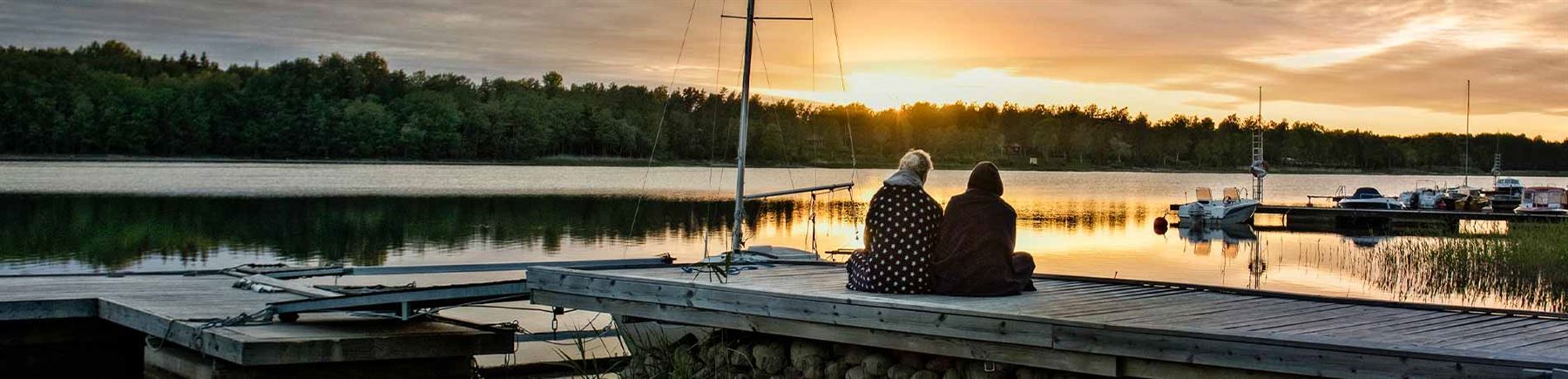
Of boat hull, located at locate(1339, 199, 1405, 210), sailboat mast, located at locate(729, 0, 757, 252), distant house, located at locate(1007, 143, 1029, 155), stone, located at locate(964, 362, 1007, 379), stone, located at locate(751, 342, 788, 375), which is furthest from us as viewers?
distant house, located at locate(1007, 143, 1029, 155)

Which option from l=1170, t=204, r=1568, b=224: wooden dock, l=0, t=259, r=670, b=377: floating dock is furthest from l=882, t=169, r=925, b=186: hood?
l=1170, t=204, r=1568, b=224: wooden dock

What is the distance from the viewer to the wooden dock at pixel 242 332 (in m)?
10.6

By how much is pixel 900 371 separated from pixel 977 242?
107cm

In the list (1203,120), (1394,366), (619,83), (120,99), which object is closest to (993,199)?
(1394,366)

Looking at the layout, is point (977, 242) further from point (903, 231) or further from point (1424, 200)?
point (1424, 200)

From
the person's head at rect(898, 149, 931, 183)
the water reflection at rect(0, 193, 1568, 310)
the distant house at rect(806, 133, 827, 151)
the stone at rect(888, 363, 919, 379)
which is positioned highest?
the distant house at rect(806, 133, 827, 151)

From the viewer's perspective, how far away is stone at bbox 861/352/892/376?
9.44m

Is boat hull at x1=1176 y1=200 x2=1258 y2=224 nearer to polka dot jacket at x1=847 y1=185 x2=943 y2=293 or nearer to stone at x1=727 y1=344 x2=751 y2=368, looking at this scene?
stone at x1=727 y1=344 x2=751 y2=368

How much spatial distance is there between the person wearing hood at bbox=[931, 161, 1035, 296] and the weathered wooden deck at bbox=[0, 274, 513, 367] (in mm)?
4369

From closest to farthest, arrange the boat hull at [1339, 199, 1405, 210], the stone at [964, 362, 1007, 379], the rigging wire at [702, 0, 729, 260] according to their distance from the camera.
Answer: the stone at [964, 362, 1007, 379]
the rigging wire at [702, 0, 729, 260]
the boat hull at [1339, 199, 1405, 210]

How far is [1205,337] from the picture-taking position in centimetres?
752

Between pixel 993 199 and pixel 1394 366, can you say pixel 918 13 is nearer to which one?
pixel 993 199

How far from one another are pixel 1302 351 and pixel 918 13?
1325 inches

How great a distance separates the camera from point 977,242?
9500mm
